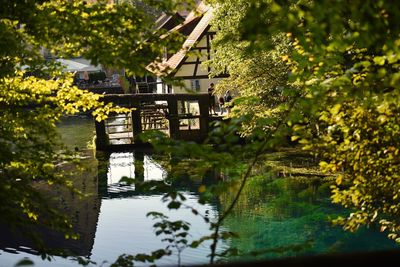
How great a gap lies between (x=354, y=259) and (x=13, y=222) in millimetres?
2571

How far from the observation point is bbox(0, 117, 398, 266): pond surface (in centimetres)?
1065

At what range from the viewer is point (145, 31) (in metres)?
4.77

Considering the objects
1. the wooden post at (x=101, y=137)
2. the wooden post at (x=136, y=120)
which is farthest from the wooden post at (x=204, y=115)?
the wooden post at (x=101, y=137)

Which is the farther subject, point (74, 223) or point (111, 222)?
point (111, 222)

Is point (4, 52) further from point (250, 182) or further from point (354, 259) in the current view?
point (250, 182)

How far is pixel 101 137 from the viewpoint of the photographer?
79.8 feet

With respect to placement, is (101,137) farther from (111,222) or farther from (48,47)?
(48,47)

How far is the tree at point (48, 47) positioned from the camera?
3.94 m

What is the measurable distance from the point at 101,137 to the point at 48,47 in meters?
19.6

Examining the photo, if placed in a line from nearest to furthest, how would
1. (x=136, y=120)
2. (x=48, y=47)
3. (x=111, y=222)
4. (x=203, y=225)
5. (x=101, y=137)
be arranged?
(x=48, y=47) < (x=203, y=225) < (x=111, y=222) < (x=101, y=137) < (x=136, y=120)

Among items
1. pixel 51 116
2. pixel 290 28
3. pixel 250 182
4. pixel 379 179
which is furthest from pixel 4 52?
pixel 250 182

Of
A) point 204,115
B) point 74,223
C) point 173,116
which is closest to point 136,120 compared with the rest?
point 173,116

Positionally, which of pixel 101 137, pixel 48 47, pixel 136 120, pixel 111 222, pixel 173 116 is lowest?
pixel 111 222

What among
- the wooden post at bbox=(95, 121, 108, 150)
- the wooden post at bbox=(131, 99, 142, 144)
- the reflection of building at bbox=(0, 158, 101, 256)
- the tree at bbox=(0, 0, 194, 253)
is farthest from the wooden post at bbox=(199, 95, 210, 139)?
the tree at bbox=(0, 0, 194, 253)
